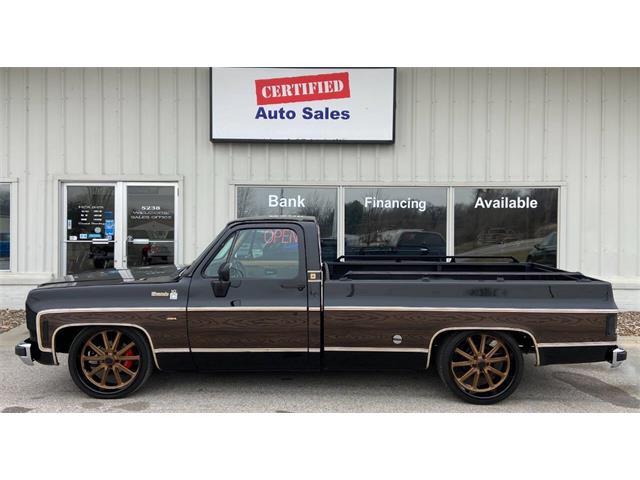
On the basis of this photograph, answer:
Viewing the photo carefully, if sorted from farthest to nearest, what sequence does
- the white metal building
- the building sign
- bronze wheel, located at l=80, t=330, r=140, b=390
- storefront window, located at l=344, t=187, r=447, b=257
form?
storefront window, located at l=344, t=187, r=447, b=257
the white metal building
the building sign
bronze wheel, located at l=80, t=330, r=140, b=390

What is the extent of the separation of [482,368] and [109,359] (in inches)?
141

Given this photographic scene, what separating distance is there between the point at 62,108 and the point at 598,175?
968cm

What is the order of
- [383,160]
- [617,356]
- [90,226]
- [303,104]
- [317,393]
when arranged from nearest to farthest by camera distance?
[617,356], [317,393], [303,104], [383,160], [90,226]

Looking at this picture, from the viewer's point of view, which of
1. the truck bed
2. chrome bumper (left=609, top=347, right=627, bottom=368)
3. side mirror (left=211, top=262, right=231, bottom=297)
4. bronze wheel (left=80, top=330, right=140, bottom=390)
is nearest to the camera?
chrome bumper (left=609, top=347, right=627, bottom=368)

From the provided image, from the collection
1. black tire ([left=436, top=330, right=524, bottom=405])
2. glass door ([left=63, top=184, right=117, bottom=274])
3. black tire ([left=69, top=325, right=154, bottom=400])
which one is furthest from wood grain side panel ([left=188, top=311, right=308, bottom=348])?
glass door ([left=63, top=184, right=117, bottom=274])

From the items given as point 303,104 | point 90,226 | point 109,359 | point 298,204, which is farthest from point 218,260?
point 90,226

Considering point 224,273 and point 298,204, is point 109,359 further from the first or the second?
point 298,204

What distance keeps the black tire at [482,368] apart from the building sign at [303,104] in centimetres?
498

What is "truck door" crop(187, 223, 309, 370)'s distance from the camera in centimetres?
486

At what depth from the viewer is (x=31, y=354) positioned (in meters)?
4.94

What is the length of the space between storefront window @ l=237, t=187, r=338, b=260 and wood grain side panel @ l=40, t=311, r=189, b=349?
4.53 m

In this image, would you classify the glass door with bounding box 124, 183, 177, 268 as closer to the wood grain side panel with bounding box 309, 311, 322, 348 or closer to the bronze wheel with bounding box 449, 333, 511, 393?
the wood grain side panel with bounding box 309, 311, 322, 348

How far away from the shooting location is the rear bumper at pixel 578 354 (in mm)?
4762

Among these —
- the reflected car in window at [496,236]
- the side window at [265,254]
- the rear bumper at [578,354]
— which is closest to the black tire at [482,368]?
the rear bumper at [578,354]
